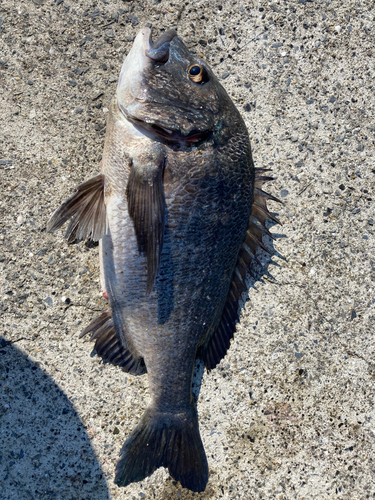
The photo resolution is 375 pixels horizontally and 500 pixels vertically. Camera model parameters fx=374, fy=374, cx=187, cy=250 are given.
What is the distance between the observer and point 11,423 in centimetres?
252

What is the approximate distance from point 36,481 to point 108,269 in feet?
5.10

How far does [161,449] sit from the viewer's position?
95.7 inches

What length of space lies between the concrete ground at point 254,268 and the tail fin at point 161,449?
6.2 inches

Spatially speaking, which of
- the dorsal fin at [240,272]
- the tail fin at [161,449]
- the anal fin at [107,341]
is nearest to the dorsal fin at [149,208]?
the anal fin at [107,341]

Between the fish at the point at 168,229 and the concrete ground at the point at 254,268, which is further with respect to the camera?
the concrete ground at the point at 254,268

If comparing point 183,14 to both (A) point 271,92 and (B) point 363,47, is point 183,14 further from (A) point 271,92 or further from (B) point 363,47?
(B) point 363,47

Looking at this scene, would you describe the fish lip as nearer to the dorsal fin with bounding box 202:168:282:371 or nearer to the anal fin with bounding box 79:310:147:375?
the dorsal fin with bounding box 202:168:282:371

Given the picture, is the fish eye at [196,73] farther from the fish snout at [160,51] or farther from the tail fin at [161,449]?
the tail fin at [161,449]

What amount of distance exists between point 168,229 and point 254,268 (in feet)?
3.16

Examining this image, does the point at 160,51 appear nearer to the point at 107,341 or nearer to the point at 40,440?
the point at 107,341

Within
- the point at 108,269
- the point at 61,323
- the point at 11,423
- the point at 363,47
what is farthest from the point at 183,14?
the point at 11,423

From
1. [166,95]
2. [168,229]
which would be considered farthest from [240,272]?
[166,95]

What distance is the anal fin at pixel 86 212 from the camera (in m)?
2.20

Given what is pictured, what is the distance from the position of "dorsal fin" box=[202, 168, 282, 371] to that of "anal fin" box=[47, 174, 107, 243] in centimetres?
90
